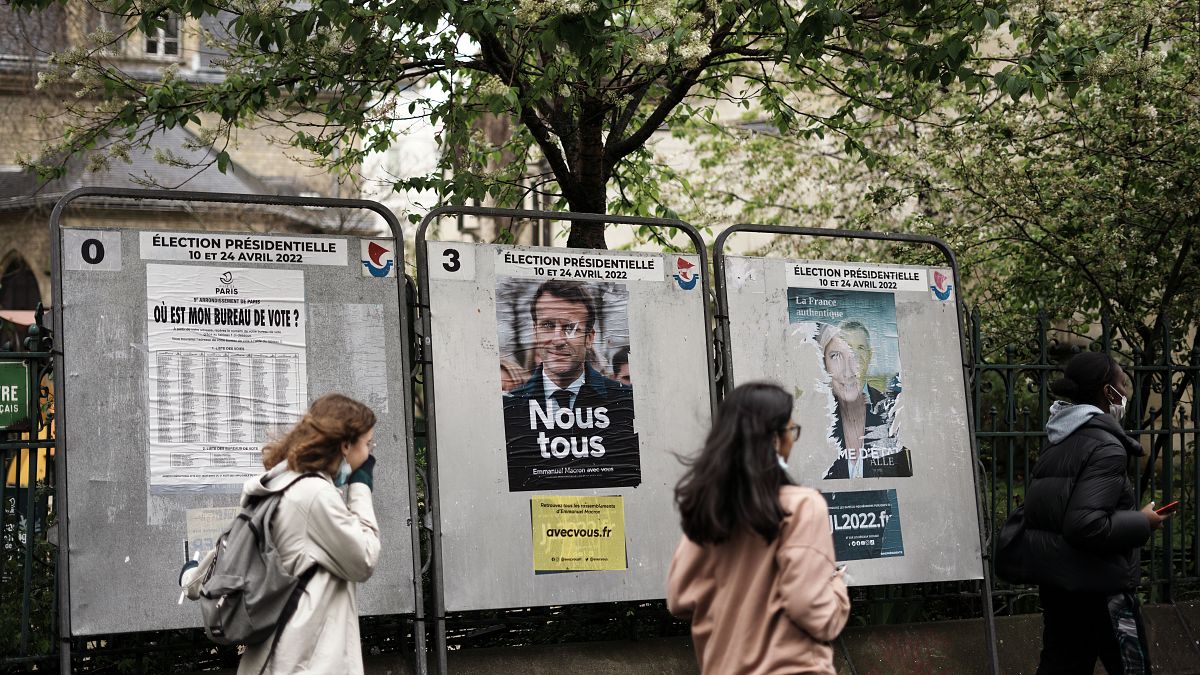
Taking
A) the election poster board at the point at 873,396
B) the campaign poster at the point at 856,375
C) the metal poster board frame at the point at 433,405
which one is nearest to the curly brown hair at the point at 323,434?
the metal poster board frame at the point at 433,405

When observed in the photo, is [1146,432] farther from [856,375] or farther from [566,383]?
[566,383]

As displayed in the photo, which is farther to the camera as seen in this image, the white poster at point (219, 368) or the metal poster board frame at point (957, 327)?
the metal poster board frame at point (957, 327)

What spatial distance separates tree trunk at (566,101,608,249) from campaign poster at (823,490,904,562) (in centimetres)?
240

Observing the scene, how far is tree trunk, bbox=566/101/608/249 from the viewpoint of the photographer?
→ 328 inches

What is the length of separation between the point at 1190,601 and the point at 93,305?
7231mm

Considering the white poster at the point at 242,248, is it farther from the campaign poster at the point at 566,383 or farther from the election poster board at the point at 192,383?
the campaign poster at the point at 566,383

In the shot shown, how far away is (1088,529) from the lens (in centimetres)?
555

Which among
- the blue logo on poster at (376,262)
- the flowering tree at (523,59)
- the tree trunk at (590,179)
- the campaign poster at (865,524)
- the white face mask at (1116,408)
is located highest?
the flowering tree at (523,59)

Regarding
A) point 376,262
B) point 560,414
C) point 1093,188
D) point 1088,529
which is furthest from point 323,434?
point 1093,188

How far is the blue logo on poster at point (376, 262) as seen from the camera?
6.15 meters

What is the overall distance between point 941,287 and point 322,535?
15.0 feet

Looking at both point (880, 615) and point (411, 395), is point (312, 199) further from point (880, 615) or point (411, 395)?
point (880, 615)

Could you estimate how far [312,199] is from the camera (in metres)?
6.02

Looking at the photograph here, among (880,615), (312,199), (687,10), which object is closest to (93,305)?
(312,199)
